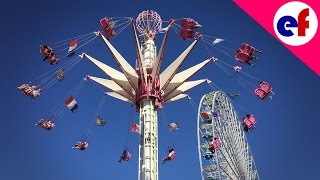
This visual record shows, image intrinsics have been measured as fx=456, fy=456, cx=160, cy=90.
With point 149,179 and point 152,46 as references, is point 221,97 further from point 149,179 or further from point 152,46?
point 149,179

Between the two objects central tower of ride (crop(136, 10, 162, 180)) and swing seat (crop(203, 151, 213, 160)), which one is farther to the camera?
swing seat (crop(203, 151, 213, 160))

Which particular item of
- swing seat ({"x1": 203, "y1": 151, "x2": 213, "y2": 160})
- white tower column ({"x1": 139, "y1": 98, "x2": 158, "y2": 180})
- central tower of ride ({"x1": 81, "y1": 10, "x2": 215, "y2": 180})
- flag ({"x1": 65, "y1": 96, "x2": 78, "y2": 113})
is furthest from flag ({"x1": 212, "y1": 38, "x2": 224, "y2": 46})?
swing seat ({"x1": 203, "y1": 151, "x2": 213, "y2": 160})

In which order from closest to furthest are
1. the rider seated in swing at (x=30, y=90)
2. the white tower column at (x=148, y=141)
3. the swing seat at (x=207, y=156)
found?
the white tower column at (x=148, y=141)
the rider seated in swing at (x=30, y=90)
the swing seat at (x=207, y=156)

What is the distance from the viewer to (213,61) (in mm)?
42531

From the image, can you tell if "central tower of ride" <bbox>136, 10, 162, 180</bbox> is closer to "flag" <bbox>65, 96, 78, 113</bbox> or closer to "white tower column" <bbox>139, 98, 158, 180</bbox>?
"white tower column" <bbox>139, 98, 158, 180</bbox>

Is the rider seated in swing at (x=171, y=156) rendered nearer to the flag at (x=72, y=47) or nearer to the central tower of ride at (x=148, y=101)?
the central tower of ride at (x=148, y=101)

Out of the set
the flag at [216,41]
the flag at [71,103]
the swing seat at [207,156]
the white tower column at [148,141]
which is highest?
the flag at [216,41]

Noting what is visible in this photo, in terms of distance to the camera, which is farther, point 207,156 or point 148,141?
point 207,156

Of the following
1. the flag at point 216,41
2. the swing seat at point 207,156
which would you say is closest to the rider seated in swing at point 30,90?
the flag at point 216,41

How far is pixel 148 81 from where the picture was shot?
40.4 meters

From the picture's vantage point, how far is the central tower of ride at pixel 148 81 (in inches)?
1503

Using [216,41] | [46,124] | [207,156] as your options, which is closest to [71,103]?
[46,124]

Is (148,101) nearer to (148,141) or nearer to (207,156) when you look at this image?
(148,141)

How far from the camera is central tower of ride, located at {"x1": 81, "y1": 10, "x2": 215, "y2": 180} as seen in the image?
38188mm
